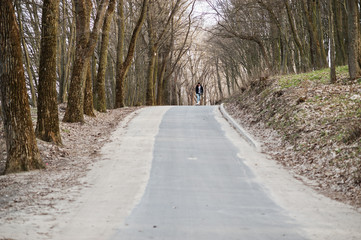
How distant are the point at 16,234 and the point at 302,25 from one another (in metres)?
27.1

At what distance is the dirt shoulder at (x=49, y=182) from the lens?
20.2 feet

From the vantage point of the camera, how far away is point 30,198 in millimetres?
7148

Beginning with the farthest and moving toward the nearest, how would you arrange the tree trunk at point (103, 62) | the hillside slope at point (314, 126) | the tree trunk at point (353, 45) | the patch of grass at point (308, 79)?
the tree trunk at point (103, 62)
the patch of grass at point (308, 79)
the tree trunk at point (353, 45)
the hillside slope at point (314, 126)

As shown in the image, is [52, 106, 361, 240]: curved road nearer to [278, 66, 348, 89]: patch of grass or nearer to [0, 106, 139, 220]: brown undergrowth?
[0, 106, 139, 220]: brown undergrowth

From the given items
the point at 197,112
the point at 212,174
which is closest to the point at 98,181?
the point at 212,174

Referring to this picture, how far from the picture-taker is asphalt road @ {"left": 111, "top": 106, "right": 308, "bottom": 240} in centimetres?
548

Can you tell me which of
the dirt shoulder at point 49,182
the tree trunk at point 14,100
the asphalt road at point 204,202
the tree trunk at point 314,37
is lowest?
the asphalt road at point 204,202

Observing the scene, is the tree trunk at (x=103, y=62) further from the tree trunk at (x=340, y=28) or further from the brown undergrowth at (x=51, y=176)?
the tree trunk at (x=340, y=28)

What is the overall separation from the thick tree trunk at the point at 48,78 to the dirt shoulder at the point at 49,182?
2.32 ft

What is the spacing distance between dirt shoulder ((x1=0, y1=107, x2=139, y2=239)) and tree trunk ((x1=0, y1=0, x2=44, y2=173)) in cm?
43

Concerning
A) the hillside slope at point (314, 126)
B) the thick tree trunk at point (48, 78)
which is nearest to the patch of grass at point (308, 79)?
the hillside slope at point (314, 126)

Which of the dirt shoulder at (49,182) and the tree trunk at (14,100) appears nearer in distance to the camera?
the dirt shoulder at (49,182)

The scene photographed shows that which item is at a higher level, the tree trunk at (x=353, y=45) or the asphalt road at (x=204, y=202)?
the tree trunk at (x=353, y=45)

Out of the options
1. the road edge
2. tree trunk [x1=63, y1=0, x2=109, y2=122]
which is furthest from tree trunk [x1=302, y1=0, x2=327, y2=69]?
tree trunk [x1=63, y1=0, x2=109, y2=122]
